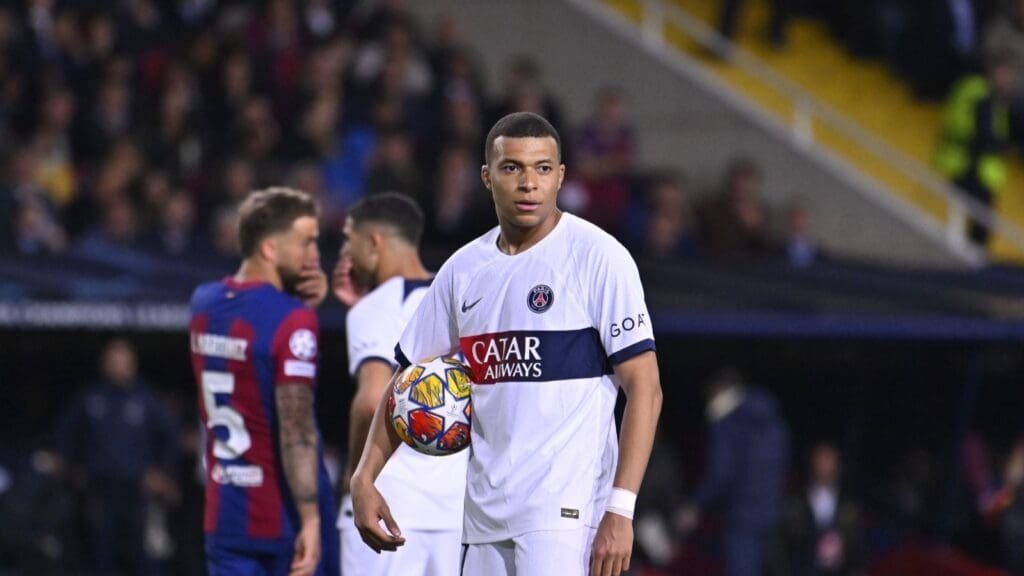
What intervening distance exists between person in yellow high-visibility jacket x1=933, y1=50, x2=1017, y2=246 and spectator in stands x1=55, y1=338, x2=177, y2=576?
7432 millimetres

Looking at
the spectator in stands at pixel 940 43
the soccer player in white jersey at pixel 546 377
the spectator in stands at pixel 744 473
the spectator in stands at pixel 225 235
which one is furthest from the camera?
the spectator in stands at pixel 940 43

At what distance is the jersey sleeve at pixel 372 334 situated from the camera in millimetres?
6660

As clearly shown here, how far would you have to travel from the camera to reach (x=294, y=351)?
6684 millimetres

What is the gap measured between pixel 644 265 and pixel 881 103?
5.66m

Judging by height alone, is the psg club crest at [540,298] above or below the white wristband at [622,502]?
above

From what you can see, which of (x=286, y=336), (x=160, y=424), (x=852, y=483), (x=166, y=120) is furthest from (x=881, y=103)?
(x=286, y=336)

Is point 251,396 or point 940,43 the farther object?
point 940,43

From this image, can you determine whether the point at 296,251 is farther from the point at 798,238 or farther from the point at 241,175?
the point at 798,238

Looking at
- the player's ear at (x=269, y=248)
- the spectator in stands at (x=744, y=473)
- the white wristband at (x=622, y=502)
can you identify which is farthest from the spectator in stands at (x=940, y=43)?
the white wristband at (x=622, y=502)

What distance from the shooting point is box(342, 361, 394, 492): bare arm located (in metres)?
6.53

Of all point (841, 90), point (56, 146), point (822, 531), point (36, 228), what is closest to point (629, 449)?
point (822, 531)

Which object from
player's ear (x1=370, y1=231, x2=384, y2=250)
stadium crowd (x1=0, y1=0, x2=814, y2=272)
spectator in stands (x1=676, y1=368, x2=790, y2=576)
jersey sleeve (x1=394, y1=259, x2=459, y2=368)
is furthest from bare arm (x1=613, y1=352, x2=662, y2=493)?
stadium crowd (x1=0, y1=0, x2=814, y2=272)

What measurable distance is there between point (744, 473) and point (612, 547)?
755 centimetres

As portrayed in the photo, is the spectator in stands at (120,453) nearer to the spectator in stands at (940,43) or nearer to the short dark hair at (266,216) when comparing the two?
the short dark hair at (266,216)
